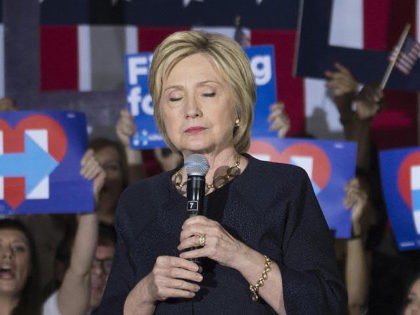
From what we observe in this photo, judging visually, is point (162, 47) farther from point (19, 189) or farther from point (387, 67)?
point (387, 67)

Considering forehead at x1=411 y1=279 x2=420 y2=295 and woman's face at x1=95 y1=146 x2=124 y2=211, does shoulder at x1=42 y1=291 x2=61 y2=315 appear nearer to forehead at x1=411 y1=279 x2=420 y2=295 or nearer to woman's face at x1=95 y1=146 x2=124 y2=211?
woman's face at x1=95 y1=146 x2=124 y2=211

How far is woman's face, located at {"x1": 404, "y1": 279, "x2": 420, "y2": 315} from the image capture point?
12.7 ft

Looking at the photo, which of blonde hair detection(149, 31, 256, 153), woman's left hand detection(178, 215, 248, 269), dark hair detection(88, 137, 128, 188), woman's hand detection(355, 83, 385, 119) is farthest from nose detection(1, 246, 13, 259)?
woman's left hand detection(178, 215, 248, 269)

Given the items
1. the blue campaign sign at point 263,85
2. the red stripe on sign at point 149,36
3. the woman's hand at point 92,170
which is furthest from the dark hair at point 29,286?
the red stripe on sign at point 149,36

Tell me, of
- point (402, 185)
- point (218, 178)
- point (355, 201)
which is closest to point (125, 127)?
point (355, 201)

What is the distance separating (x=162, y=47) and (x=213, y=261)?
50cm

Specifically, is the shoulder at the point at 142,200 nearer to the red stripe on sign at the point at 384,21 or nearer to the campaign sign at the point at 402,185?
the campaign sign at the point at 402,185

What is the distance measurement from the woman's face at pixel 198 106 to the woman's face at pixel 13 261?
2142 millimetres

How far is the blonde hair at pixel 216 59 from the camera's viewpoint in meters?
2.25

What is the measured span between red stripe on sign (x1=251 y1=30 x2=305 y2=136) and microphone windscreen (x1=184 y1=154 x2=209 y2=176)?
9.53 feet

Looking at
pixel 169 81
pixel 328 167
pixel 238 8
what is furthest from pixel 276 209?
pixel 238 8

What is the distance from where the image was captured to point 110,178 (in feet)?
15.2

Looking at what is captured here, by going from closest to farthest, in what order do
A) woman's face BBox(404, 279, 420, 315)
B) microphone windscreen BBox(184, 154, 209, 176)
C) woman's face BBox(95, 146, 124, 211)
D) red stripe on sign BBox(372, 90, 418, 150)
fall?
microphone windscreen BBox(184, 154, 209, 176) < woman's face BBox(404, 279, 420, 315) < woman's face BBox(95, 146, 124, 211) < red stripe on sign BBox(372, 90, 418, 150)

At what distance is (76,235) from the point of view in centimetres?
427
